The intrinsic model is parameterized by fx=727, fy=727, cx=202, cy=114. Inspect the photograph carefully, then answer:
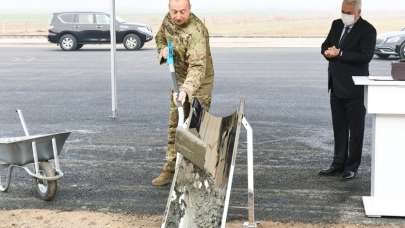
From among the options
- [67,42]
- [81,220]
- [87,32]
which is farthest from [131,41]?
[81,220]

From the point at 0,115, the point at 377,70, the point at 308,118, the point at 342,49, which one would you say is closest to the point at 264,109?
the point at 308,118

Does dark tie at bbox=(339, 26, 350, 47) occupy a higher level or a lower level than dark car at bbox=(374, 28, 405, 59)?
higher

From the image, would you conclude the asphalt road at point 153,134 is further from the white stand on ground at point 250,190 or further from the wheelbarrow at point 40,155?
the white stand on ground at point 250,190

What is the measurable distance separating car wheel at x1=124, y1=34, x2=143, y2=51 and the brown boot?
23314 millimetres

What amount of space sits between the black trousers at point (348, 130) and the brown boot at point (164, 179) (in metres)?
1.65

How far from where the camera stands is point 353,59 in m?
6.67

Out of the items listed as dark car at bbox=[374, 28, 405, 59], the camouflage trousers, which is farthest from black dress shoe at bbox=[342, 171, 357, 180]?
dark car at bbox=[374, 28, 405, 59]

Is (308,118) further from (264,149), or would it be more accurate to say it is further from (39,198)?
(39,198)

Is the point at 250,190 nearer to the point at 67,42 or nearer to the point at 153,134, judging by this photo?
the point at 153,134

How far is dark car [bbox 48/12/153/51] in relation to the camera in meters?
29.5

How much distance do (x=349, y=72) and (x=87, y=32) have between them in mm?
23775

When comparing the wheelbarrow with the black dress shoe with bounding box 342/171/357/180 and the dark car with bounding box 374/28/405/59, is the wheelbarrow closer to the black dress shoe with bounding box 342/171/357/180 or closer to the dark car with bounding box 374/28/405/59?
the black dress shoe with bounding box 342/171/357/180

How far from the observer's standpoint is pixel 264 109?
1217cm

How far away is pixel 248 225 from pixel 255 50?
23558 mm
